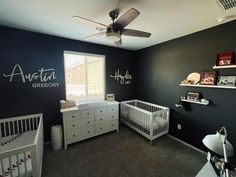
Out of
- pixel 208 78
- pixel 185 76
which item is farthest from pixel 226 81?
pixel 185 76

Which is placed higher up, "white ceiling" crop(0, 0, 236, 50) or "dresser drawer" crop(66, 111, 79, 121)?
"white ceiling" crop(0, 0, 236, 50)

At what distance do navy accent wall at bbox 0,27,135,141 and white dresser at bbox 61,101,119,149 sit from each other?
0.48 m

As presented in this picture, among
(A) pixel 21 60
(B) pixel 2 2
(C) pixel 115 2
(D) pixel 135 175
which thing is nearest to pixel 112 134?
(D) pixel 135 175

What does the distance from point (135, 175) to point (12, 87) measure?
276 centimetres

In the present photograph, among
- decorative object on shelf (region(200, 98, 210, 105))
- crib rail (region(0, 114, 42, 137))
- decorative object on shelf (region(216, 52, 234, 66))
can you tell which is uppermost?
decorative object on shelf (region(216, 52, 234, 66))

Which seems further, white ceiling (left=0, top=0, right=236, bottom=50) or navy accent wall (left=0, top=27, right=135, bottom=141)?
navy accent wall (left=0, top=27, right=135, bottom=141)

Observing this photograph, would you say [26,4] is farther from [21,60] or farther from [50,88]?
[50,88]

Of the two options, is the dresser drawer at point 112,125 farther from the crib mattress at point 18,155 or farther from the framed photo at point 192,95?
the framed photo at point 192,95

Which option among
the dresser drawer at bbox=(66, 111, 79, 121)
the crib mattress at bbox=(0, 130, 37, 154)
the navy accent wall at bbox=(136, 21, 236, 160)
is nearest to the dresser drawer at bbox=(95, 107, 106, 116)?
the dresser drawer at bbox=(66, 111, 79, 121)

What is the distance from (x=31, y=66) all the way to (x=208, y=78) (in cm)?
352

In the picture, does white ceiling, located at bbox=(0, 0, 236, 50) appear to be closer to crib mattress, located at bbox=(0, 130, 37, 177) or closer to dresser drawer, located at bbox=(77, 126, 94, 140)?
crib mattress, located at bbox=(0, 130, 37, 177)

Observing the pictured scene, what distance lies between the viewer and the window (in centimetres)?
302

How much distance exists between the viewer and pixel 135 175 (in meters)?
1.85

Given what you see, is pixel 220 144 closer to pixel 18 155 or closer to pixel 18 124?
pixel 18 155
